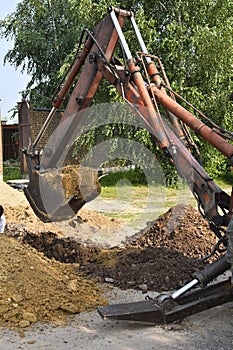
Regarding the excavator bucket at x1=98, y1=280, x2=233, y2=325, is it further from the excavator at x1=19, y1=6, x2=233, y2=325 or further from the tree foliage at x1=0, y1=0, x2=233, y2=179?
the tree foliage at x1=0, y1=0, x2=233, y2=179

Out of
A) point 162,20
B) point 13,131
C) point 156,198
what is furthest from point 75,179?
point 13,131

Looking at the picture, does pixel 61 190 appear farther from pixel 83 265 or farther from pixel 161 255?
pixel 161 255

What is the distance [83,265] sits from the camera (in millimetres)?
5852

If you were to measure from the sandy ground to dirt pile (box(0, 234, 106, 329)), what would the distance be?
148 mm

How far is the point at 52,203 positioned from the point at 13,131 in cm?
1589

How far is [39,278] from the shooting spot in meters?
4.77

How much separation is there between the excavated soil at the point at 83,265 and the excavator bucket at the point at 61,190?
527mm

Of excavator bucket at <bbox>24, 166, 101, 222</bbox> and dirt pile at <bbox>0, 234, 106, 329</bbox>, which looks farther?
excavator bucket at <bbox>24, 166, 101, 222</bbox>

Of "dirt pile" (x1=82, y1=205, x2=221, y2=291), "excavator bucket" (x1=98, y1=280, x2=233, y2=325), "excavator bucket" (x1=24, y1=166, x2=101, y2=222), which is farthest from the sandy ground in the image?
"excavator bucket" (x1=24, y1=166, x2=101, y2=222)

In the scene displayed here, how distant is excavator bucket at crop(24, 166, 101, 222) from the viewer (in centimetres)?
570

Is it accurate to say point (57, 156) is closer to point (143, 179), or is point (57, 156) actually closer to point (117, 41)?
point (117, 41)

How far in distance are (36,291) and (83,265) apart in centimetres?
133

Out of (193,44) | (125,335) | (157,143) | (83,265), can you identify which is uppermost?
(193,44)

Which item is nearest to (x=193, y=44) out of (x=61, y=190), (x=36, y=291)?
(x=61, y=190)
